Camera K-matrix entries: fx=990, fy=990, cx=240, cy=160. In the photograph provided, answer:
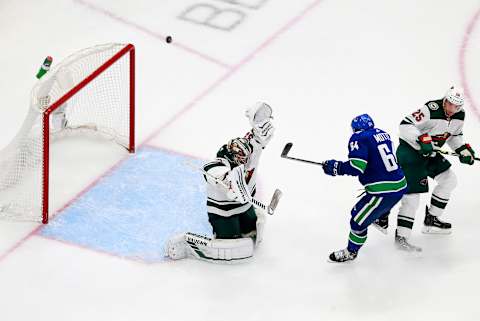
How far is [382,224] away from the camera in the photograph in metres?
5.58

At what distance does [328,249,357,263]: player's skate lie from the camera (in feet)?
17.7

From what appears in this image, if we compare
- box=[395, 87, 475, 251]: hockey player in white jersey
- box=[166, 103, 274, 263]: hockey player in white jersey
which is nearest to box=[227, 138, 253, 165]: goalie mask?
box=[166, 103, 274, 263]: hockey player in white jersey

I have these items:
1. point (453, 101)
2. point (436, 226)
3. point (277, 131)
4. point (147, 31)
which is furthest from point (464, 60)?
point (147, 31)

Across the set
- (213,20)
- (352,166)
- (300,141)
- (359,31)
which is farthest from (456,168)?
(213,20)

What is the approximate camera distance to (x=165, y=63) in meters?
7.37

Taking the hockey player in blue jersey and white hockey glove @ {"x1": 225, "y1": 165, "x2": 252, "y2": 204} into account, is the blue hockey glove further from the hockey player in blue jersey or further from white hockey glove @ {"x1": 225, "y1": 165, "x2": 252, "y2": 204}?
white hockey glove @ {"x1": 225, "y1": 165, "x2": 252, "y2": 204}

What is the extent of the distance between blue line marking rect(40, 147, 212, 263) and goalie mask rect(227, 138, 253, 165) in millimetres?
699

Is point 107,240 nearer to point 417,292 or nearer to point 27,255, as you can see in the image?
point 27,255

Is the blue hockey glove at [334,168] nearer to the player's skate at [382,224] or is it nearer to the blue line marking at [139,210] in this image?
the player's skate at [382,224]

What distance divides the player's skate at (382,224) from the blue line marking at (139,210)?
3.15 ft

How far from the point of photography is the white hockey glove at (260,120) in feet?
16.7

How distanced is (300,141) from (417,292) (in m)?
1.63

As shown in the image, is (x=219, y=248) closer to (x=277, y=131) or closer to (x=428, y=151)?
(x=428, y=151)

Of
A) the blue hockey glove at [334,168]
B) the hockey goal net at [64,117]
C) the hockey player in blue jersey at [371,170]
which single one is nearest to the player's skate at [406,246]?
the hockey player in blue jersey at [371,170]
